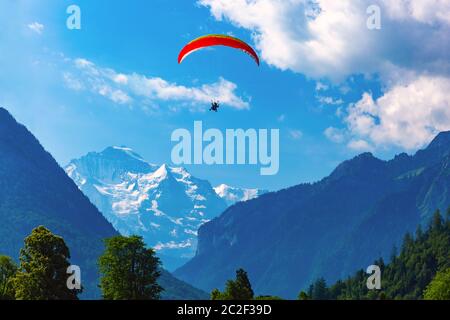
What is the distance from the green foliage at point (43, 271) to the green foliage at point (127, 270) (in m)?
5.29

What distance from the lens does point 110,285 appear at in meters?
76.9

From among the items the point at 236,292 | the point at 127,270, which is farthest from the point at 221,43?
the point at 236,292

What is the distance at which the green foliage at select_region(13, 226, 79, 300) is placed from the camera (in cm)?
6988

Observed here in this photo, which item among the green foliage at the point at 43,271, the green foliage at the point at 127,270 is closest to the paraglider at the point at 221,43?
the green foliage at the point at 127,270

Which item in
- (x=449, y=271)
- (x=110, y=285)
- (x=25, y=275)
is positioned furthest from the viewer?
(x=449, y=271)

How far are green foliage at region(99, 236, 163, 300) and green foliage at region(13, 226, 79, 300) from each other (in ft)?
17.4

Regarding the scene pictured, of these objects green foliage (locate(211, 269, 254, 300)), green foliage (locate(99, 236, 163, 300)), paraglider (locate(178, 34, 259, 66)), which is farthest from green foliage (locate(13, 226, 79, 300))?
paraglider (locate(178, 34, 259, 66))

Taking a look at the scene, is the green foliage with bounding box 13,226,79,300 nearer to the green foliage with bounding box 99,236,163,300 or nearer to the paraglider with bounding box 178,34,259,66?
the green foliage with bounding box 99,236,163,300

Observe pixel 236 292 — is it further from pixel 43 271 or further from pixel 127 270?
pixel 43 271

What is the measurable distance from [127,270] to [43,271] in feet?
34.1

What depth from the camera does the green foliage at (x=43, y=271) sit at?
69875 millimetres
